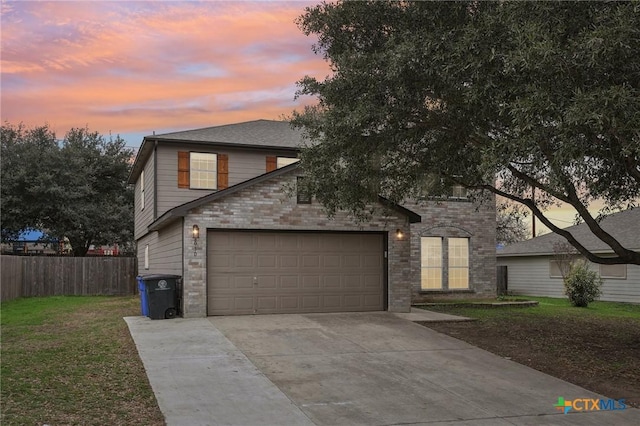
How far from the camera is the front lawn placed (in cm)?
904

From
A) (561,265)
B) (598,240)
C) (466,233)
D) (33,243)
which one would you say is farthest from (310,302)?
(33,243)

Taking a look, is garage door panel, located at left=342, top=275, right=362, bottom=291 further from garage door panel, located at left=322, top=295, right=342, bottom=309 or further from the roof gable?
the roof gable

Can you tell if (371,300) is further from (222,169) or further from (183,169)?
(183,169)

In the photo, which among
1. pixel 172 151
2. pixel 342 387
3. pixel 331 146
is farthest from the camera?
pixel 172 151

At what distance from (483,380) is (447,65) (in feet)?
15.4

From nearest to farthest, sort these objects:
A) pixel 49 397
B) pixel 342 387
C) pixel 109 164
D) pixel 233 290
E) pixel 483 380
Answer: pixel 49 397 < pixel 342 387 < pixel 483 380 < pixel 233 290 < pixel 109 164

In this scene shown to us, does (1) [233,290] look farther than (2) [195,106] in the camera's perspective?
No

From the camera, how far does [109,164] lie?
32781mm

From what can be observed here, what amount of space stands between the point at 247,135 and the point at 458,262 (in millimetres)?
8829

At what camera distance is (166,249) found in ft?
55.4

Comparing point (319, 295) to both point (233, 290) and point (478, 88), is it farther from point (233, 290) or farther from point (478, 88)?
point (478, 88)

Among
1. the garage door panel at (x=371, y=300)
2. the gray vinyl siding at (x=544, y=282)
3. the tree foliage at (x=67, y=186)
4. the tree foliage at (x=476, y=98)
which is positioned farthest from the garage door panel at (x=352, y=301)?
the tree foliage at (x=67, y=186)

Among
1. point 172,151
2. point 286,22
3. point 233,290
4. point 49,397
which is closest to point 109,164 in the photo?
point 172,151

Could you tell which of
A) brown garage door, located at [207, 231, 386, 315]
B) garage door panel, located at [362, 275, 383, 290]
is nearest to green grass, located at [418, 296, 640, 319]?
garage door panel, located at [362, 275, 383, 290]
